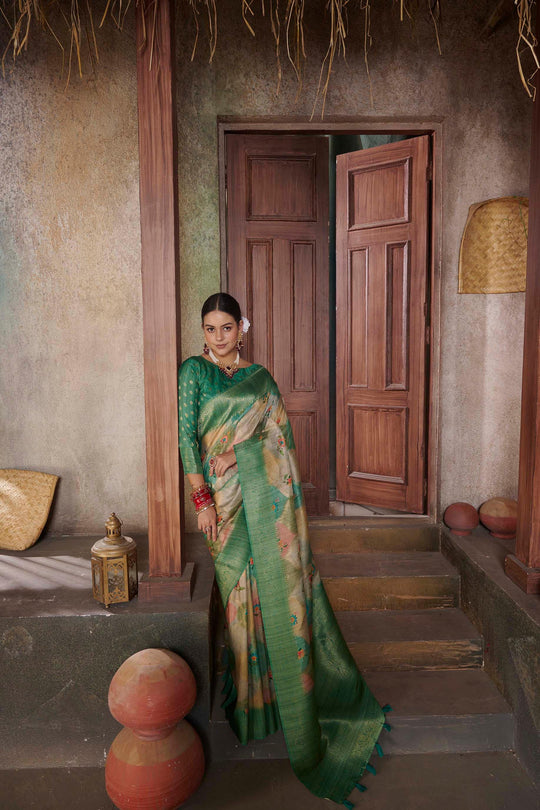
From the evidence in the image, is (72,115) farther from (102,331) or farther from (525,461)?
(525,461)

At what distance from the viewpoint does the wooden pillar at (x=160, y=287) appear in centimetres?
232

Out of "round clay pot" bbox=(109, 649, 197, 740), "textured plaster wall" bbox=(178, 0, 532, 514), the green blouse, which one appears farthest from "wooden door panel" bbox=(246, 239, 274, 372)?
"round clay pot" bbox=(109, 649, 197, 740)

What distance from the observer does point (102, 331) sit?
11.4ft

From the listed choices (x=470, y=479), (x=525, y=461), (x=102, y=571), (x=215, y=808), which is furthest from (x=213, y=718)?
(x=470, y=479)

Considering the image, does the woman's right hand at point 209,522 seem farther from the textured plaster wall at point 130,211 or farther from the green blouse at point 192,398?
the textured plaster wall at point 130,211

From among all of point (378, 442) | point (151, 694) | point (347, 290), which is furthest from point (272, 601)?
point (347, 290)

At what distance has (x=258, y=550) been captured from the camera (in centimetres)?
239

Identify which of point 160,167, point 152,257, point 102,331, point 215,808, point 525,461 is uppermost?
point 160,167

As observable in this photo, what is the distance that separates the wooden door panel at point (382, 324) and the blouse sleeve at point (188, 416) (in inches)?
70.2

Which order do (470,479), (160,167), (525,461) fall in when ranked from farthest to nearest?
(470,479), (525,461), (160,167)

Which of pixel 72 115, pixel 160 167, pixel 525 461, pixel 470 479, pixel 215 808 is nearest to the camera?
pixel 215 808

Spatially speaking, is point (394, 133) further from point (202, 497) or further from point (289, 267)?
point (202, 497)

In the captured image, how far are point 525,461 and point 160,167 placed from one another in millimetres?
2037

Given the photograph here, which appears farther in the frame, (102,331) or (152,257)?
(102,331)
